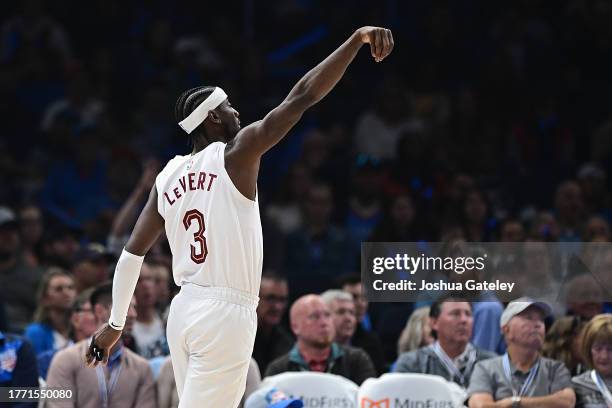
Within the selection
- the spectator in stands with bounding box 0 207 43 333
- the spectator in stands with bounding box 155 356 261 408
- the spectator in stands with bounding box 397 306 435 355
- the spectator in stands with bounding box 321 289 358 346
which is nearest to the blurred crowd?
the spectator in stands with bounding box 0 207 43 333

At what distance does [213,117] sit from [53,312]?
3.92 metres

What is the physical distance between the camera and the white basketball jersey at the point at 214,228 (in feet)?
17.9

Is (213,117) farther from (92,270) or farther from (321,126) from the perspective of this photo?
(321,126)

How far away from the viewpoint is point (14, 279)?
10359 mm

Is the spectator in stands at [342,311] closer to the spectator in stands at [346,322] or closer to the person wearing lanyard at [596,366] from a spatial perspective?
the spectator in stands at [346,322]

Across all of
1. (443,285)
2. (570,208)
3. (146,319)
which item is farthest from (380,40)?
(570,208)

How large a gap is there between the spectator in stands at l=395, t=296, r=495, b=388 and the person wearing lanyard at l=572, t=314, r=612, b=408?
69cm

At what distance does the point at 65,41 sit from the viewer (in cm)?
1352

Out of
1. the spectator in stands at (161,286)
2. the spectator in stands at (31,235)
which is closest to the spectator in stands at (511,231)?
the spectator in stands at (161,286)

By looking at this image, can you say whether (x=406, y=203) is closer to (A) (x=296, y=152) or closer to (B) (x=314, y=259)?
(B) (x=314, y=259)

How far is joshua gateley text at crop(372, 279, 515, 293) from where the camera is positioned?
6891 millimetres

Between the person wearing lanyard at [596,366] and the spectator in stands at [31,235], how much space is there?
5238 mm

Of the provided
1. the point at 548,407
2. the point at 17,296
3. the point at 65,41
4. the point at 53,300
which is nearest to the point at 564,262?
the point at 548,407

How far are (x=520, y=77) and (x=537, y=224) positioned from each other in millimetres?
3132
